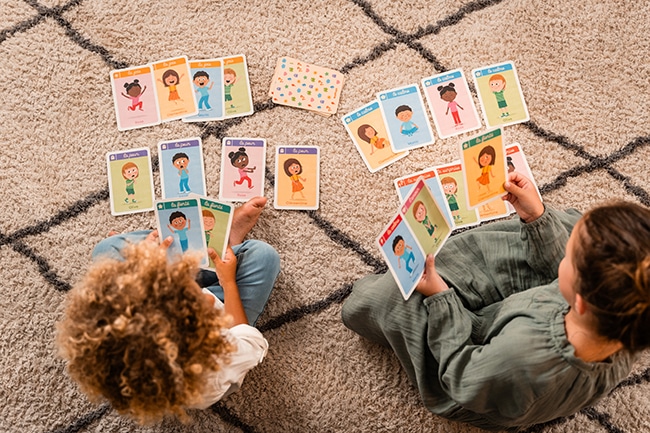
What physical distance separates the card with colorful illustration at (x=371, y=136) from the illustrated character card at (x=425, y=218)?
320 millimetres

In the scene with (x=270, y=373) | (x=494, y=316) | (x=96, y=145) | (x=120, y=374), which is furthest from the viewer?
(x=96, y=145)

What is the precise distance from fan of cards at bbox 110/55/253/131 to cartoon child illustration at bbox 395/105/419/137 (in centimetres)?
38

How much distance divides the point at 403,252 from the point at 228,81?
0.70 meters

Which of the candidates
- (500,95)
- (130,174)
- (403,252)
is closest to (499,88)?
(500,95)

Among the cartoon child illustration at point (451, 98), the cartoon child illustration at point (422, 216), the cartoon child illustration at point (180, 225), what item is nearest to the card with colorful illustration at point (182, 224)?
the cartoon child illustration at point (180, 225)

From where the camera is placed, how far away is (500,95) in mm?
1591

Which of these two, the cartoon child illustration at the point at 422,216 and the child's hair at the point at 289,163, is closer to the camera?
the cartoon child illustration at the point at 422,216

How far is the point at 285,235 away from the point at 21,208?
66cm

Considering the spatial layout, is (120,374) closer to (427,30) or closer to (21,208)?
(21,208)

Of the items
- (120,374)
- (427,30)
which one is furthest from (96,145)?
(427,30)

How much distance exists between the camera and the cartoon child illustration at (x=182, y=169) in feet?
5.10

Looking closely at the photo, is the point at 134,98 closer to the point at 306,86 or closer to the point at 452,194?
the point at 306,86

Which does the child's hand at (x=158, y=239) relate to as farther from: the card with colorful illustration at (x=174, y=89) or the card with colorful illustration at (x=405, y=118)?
the card with colorful illustration at (x=405, y=118)

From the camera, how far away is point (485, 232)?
135cm
